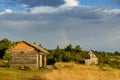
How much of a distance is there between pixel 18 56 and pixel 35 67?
3246 millimetres

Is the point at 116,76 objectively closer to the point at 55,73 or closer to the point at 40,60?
the point at 55,73

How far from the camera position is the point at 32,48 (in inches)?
2250

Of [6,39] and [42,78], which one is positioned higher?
[6,39]

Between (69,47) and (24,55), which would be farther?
(69,47)

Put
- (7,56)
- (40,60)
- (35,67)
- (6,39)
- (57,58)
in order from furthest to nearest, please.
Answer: (6,39)
(7,56)
(57,58)
(40,60)
(35,67)

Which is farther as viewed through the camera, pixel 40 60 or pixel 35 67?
pixel 40 60

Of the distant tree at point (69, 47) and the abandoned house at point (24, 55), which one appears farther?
the distant tree at point (69, 47)

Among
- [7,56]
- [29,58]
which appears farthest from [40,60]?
[7,56]

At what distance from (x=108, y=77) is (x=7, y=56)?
48.0 m

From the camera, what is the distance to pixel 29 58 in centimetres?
5728

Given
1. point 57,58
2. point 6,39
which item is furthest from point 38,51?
point 6,39

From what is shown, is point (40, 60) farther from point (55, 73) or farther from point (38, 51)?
point (55, 73)

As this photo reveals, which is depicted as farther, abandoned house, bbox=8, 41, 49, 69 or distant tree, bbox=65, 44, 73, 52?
distant tree, bbox=65, 44, 73, 52

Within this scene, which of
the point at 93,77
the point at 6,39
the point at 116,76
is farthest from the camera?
the point at 6,39
